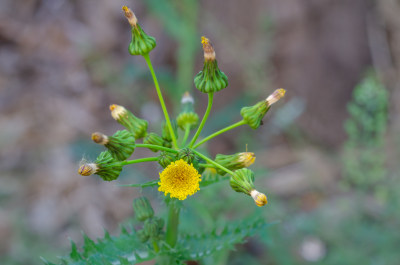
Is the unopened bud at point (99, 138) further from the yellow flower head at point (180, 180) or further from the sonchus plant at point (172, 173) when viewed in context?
the yellow flower head at point (180, 180)

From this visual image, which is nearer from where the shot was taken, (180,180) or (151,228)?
(180,180)

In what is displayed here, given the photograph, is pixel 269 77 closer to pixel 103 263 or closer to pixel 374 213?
pixel 374 213

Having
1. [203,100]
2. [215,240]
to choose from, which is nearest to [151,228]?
[215,240]

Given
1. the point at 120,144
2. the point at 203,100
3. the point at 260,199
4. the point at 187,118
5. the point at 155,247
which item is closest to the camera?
the point at 260,199

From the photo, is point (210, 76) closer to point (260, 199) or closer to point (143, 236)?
point (260, 199)

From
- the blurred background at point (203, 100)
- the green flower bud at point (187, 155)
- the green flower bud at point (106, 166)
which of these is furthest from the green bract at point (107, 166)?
the blurred background at point (203, 100)

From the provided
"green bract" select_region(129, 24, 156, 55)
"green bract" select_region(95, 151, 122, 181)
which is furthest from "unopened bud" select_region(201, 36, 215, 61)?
"green bract" select_region(95, 151, 122, 181)

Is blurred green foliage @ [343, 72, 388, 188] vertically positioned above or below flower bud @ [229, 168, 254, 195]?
above

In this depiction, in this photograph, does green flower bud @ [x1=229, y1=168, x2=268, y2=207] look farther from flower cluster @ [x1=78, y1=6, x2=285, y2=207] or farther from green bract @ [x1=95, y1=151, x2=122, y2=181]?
green bract @ [x1=95, y1=151, x2=122, y2=181]
